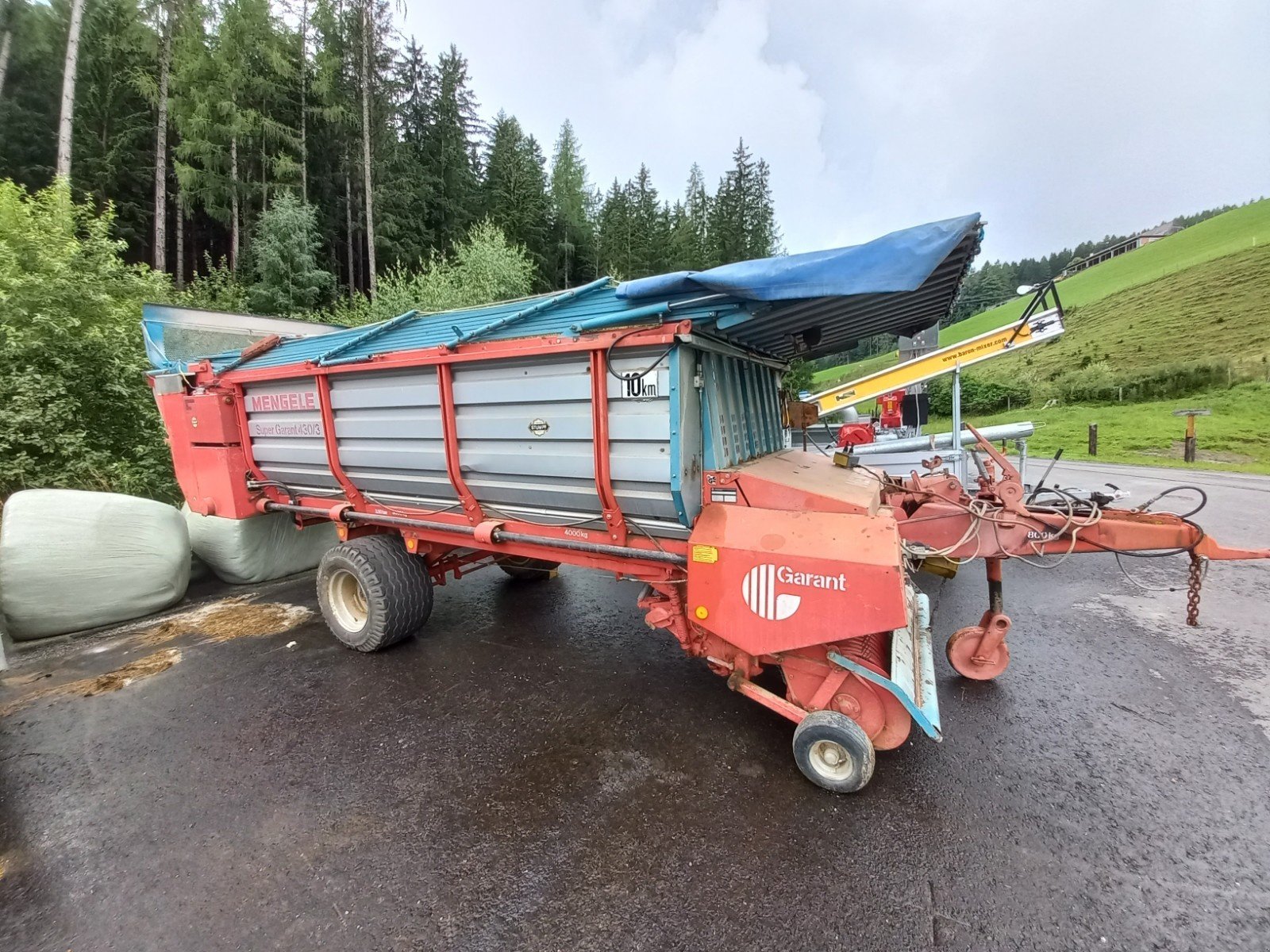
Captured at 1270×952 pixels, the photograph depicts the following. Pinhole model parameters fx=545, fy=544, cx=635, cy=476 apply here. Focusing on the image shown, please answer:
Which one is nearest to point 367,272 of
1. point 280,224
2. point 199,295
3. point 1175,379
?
point 280,224

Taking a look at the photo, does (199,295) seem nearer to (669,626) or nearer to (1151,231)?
(669,626)

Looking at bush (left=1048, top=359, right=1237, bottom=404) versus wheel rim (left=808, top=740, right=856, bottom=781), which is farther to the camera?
bush (left=1048, top=359, right=1237, bottom=404)

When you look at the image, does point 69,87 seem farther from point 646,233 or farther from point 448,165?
point 646,233

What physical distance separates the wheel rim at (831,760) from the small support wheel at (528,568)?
2.99 meters

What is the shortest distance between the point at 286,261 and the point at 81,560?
15.2 metres

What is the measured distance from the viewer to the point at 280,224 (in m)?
16.3

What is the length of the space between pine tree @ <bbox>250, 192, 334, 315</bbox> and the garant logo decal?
61.4 ft

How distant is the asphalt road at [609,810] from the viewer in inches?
79.4

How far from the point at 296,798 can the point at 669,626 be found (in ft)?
6.75

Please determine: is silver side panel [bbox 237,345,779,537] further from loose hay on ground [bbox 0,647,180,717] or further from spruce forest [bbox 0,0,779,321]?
spruce forest [bbox 0,0,779,321]

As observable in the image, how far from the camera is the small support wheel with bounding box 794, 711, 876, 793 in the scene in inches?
100

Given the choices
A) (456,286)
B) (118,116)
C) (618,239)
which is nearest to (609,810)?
(456,286)

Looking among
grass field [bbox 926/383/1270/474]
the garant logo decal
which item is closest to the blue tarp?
the garant logo decal

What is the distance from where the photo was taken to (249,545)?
5621 mm
